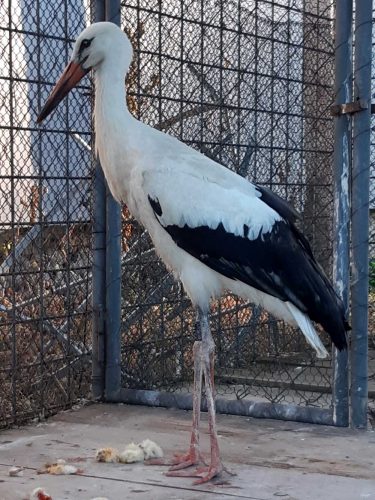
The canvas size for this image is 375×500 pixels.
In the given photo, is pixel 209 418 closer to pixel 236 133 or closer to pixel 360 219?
pixel 360 219

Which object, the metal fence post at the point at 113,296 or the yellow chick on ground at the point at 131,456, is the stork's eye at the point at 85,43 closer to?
the metal fence post at the point at 113,296

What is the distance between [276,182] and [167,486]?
3.51m

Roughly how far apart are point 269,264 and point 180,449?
1.21 metres

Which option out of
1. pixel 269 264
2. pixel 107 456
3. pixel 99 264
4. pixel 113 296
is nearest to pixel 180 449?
pixel 107 456

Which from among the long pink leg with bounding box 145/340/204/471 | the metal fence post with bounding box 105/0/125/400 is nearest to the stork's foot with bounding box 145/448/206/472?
the long pink leg with bounding box 145/340/204/471

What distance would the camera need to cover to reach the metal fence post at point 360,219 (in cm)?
596

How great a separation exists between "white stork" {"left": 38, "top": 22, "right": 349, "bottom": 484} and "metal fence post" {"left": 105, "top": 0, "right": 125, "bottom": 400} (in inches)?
46.0

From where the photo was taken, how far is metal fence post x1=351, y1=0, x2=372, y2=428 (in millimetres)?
5965

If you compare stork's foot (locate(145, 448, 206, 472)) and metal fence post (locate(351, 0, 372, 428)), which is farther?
metal fence post (locate(351, 0, 372, 428))

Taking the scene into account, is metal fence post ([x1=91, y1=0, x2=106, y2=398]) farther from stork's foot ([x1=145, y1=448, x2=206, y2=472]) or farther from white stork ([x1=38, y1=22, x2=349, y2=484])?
stork's foot ([x1=145, y1=448, x2=206, y2=472])

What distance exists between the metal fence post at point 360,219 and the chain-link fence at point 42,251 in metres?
1.87

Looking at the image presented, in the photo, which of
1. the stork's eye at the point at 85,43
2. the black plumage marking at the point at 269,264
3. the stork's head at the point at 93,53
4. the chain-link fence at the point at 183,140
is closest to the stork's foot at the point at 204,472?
the black plumage marking at the point at 269,264

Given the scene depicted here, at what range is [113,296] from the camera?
22.1 feet

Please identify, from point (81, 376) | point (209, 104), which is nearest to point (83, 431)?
point (81, 376)
